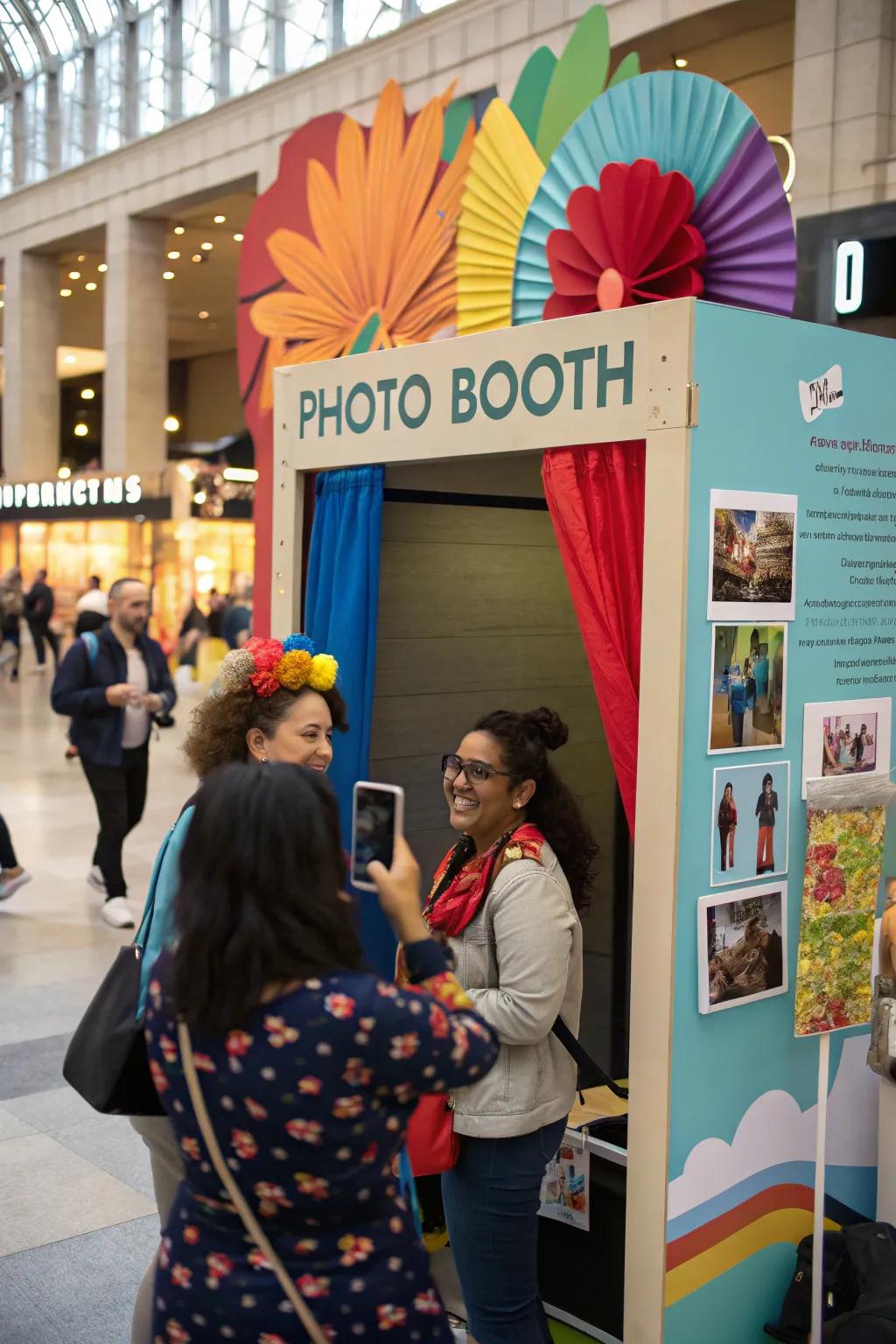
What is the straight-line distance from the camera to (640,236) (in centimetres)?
305

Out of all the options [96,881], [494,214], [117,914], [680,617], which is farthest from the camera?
[96,881]

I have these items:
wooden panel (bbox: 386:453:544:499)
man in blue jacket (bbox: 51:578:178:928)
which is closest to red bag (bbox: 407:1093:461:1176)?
wooden panel (bbox: 386:453:544:499)

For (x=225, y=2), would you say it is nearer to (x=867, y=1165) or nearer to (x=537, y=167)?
(x=537, y=167)

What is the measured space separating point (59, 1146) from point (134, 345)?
22.2 m

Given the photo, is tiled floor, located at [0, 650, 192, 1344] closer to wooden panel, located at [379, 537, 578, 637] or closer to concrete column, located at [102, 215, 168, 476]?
wooden panel, located at [379, 537, 578, 637]

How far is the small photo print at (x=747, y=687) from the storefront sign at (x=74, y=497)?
22171 millimetres

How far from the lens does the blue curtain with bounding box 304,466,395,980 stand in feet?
11.8

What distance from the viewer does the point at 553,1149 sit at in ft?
8.66

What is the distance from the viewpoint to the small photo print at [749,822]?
2.80 metres

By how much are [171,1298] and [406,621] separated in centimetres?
253

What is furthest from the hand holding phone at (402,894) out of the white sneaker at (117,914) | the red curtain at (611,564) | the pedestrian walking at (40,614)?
the pedestrian walking at (40,614)

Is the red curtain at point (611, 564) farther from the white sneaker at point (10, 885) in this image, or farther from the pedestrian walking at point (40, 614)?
the pedestrian walking at point (40, 614)

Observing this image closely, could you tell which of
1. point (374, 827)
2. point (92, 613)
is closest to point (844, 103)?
point (92, 613)

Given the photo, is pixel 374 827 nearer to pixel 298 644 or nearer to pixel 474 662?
pixel 298 644
